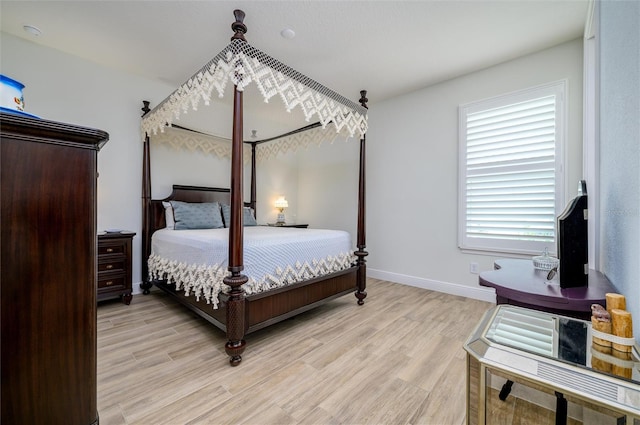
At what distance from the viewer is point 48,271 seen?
30.1 inches

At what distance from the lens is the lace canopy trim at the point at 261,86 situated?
1.84 metres

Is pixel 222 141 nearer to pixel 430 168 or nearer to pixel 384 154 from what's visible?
pixel 384 154

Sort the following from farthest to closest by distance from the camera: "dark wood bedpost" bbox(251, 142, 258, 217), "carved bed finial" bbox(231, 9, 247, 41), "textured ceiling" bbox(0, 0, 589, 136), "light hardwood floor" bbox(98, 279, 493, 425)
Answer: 1. "dark wood bedpost" bbox(251, 142, 258, 217)
2. "textured ceiling" bbox(0, 0, 589, 136)
3. "carved bed finial" bbox(231, 9, 247, 41)
4. "light hardwood floor" bbox(98, 279, 493, 425)

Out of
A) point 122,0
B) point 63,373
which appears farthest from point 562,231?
point 122,0

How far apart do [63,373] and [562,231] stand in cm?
198

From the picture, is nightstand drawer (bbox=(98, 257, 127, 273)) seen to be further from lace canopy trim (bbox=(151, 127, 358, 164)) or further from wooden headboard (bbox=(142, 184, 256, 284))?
lace canopy trim (bbox=(151, 127, 358, 164))

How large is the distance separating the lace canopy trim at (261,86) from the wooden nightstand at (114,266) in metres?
1.34

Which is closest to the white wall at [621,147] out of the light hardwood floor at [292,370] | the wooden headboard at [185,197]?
the light hardwood floor at [292,370]

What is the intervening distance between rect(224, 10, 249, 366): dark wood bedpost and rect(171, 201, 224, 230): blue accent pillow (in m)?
1.68

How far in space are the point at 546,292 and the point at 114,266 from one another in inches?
144

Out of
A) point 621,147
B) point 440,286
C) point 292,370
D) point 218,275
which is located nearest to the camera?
point 621,147

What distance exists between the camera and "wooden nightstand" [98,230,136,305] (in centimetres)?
276

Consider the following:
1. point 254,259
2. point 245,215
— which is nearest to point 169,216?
point 245,215

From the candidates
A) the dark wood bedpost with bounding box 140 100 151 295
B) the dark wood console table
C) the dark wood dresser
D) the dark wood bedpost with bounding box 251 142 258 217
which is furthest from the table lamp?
the dark wood dresser
